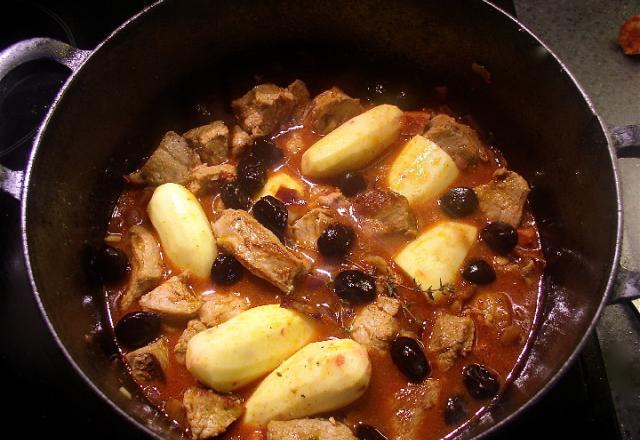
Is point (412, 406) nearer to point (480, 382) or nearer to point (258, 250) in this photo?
point (480, 382)

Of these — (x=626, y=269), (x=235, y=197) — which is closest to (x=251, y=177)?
(x=235, y=197)

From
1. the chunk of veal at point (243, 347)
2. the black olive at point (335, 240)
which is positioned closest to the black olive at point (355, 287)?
the black olive at point (335, 240)

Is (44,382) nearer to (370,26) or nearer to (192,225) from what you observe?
(192,225)

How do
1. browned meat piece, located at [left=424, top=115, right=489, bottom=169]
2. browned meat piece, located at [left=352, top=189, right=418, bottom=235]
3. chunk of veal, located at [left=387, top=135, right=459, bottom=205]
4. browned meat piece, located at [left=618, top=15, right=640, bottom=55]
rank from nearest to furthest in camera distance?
browned meat piece, located at [left=352, top=189, right=418, bottom=235] → chunk of veal, located at [left=387, top=135, right=459, bottom=205] → browned meat piece, located at [left=424, top=115, right=489, bottom=169] → browned meat piece, located at [left=618, top=15, right=640, bottom=55]

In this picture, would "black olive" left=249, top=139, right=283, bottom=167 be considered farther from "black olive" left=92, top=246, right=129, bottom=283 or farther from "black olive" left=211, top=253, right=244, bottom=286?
"black olive" left=92, top=246, right=129, bottom=283

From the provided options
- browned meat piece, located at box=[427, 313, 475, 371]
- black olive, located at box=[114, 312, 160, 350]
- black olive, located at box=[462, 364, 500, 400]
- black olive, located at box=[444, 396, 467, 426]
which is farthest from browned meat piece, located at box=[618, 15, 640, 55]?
black olive, located at box=[114, 312, 160, 350]
